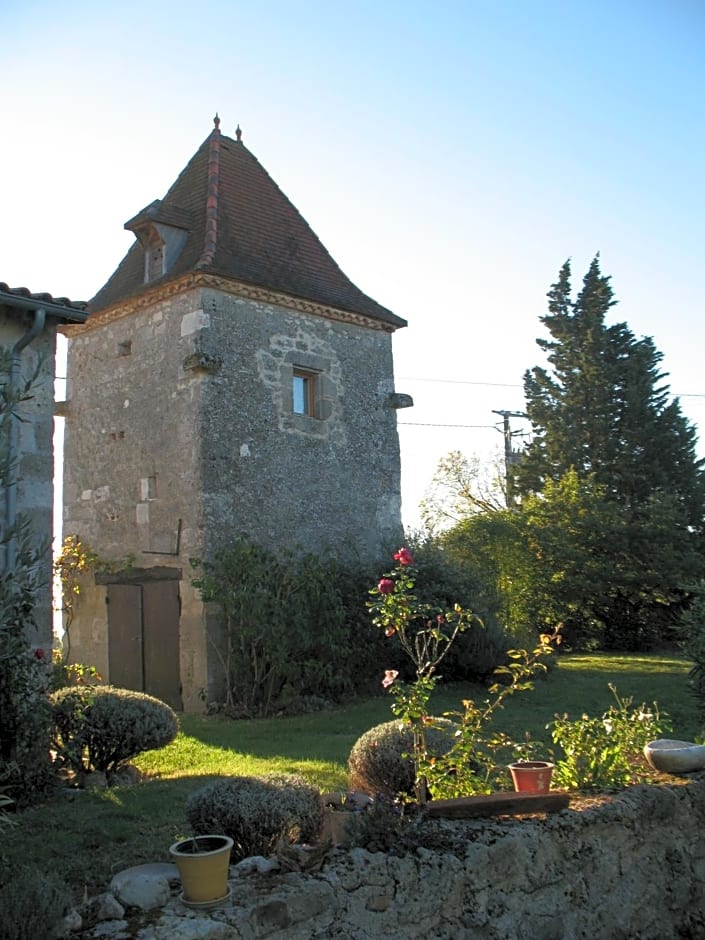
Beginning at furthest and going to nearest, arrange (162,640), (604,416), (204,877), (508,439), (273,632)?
(508,439)
(604,416)
(162,640)
(273,632)
(204,877)

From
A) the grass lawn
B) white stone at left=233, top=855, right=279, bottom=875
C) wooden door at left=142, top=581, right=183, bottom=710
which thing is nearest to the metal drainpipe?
the grass lawn

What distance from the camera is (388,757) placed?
5.71 metres

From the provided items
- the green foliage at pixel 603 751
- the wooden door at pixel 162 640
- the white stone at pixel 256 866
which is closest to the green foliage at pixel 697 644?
the green foliage at pixel 603 751

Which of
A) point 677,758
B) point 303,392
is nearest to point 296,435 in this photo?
point 303,392

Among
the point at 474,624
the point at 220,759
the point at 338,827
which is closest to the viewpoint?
the point at 338,827

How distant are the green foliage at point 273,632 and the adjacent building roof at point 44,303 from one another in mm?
4996

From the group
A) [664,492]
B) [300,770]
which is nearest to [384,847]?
[300,770]

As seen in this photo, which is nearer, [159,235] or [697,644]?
[697,644]

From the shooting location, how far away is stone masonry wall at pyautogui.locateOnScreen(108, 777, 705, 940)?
3658 mm

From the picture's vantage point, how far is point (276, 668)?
11617 millimetres

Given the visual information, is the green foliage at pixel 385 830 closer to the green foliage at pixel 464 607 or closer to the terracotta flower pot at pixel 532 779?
the terracotta flower pot at pixel 532 779

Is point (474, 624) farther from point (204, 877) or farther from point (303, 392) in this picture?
point (204, 877)

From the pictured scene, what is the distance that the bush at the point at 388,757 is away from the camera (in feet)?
18.5

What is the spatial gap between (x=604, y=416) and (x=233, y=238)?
14.6 m
